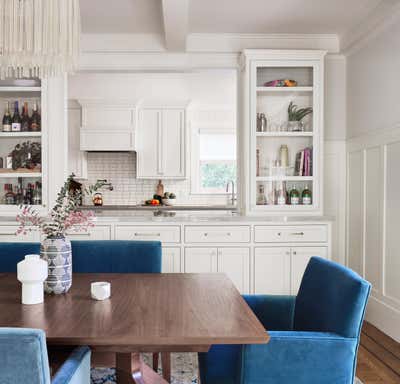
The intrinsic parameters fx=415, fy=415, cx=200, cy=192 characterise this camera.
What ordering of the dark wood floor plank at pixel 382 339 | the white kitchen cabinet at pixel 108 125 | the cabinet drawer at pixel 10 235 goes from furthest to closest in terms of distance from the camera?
the white kitchen cabinet at pixel 108 125 → the cabinet drawer at pixel 10 235 → the dark wood floor plank at pixel 382 339

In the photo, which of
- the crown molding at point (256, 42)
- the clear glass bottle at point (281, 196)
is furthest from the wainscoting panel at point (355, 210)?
the crown molding at point (256, 42)

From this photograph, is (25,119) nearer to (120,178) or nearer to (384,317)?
(120,178)

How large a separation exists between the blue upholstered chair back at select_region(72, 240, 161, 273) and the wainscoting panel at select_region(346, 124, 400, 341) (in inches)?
72.6

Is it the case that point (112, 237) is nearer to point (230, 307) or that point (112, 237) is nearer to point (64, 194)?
point (64, 194)

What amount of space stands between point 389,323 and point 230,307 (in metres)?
2.18

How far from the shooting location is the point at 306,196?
3.70 meters

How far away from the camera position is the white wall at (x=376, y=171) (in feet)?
10.1

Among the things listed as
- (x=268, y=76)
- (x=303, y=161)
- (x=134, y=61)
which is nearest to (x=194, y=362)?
(x=303, y=161)

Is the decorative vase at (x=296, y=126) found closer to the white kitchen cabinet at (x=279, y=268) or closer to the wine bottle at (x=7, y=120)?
the white kitchen cabinet at (x=279, y=268)

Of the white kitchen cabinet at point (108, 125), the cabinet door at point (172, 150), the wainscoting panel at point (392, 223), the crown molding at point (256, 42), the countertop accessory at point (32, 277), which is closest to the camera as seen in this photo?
the countertop accessory at point (32, 277)

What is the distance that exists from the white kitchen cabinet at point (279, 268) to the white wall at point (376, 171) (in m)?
0.49

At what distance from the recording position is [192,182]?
22.1 ft

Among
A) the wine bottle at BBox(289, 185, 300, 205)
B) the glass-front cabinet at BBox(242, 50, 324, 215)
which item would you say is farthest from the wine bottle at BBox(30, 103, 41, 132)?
the wine bottle at BBox(289, 185, 300, 205)

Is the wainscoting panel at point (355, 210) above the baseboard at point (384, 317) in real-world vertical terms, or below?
above
